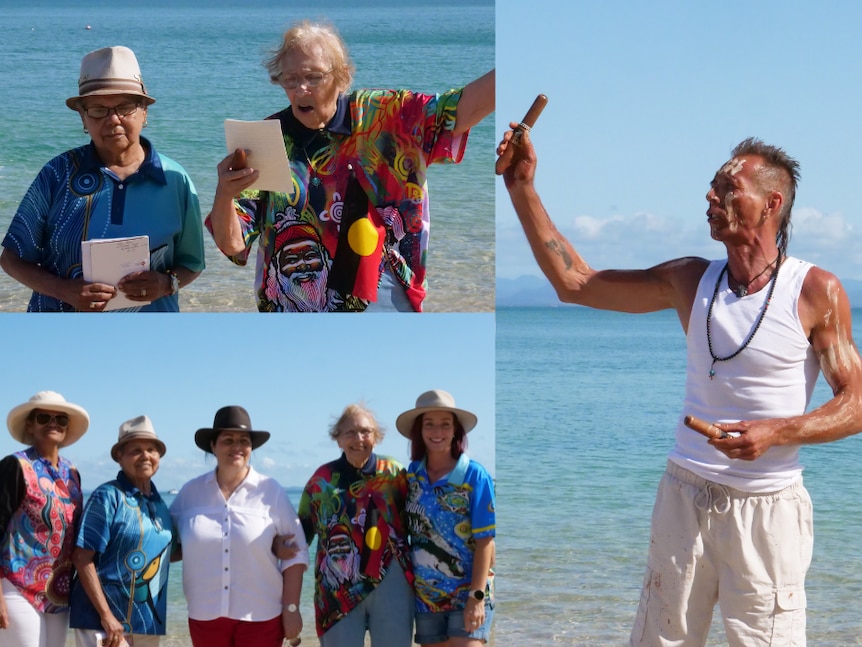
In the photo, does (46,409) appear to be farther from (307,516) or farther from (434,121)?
(434,121)

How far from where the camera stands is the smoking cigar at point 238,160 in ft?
13.3

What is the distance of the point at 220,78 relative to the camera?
20.4 m

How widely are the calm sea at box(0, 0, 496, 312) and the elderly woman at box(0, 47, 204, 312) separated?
3.68m

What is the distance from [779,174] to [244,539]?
233 cm

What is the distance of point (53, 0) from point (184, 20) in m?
3.86

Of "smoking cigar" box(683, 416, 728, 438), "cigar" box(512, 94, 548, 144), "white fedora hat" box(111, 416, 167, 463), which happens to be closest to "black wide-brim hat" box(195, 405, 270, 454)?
"white fedora hat" box(111, 416, 167, 463)

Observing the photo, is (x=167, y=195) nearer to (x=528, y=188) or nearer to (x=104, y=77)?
(x=104, y=77)

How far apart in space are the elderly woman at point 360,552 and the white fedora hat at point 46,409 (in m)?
0.90

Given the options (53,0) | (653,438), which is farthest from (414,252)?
(53,0)

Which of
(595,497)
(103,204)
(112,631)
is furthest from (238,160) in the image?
(595,497)

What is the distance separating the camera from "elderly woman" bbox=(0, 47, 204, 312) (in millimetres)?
4340

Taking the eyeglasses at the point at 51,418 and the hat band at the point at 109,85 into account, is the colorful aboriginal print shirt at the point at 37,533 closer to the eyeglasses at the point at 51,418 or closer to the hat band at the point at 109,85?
the eyeglasses at the point at 51,418

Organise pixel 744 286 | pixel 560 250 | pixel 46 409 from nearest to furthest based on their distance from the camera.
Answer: pixel 744 286
pixel 560 250
pixel 46 409

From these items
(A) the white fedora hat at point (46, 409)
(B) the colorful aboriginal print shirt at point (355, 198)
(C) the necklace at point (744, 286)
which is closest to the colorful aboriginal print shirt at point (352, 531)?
(B) the colorful aboriginal print shirt at point (355, 198)
